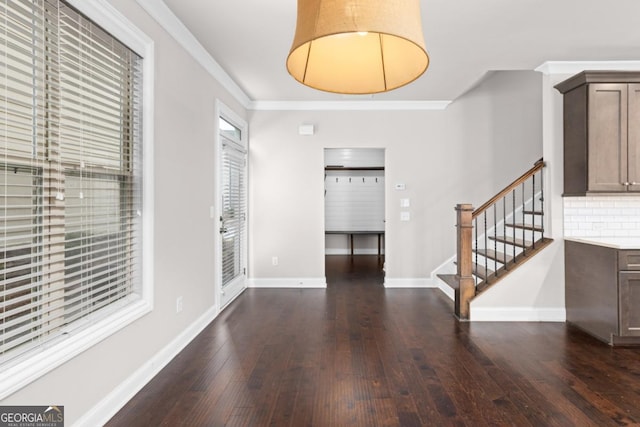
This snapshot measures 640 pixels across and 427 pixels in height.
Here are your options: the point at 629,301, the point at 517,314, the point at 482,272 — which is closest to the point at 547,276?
the point at 517,314

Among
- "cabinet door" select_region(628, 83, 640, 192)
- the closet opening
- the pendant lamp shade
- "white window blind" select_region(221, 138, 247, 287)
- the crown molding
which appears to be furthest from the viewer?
the closet opening

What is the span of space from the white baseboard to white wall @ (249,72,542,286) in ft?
4.62

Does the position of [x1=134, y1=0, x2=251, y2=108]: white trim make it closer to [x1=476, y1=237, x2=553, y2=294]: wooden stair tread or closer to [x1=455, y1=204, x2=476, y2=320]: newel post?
[x1=455, y1=204, x2=476, y2=320]: newel post

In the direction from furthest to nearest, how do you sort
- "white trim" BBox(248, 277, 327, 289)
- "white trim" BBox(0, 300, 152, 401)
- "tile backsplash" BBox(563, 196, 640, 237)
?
"white trim" BBox(248, 277, 327, 289), "tile backsplash" BBox(563, 196, 640, 237), "white trim" BBox(0, 300, 152, 401)

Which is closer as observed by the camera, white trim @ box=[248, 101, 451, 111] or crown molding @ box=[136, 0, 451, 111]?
crown molding @ box=[136, 0, 451, 111]

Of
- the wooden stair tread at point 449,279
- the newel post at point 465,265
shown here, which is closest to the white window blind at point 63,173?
the newel post at point 465,265

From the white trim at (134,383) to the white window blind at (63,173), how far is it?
48 centimetres

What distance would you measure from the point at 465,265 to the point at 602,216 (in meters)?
1.48

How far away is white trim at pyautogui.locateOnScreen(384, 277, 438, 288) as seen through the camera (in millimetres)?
5109

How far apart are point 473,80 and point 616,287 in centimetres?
260

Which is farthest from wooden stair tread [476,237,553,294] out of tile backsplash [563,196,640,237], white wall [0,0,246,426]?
white wall [0,0,246,426]

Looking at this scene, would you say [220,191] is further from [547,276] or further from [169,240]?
[547,276]

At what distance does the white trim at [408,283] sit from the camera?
5109 millimetres

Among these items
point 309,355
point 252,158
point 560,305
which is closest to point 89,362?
point 309,355
